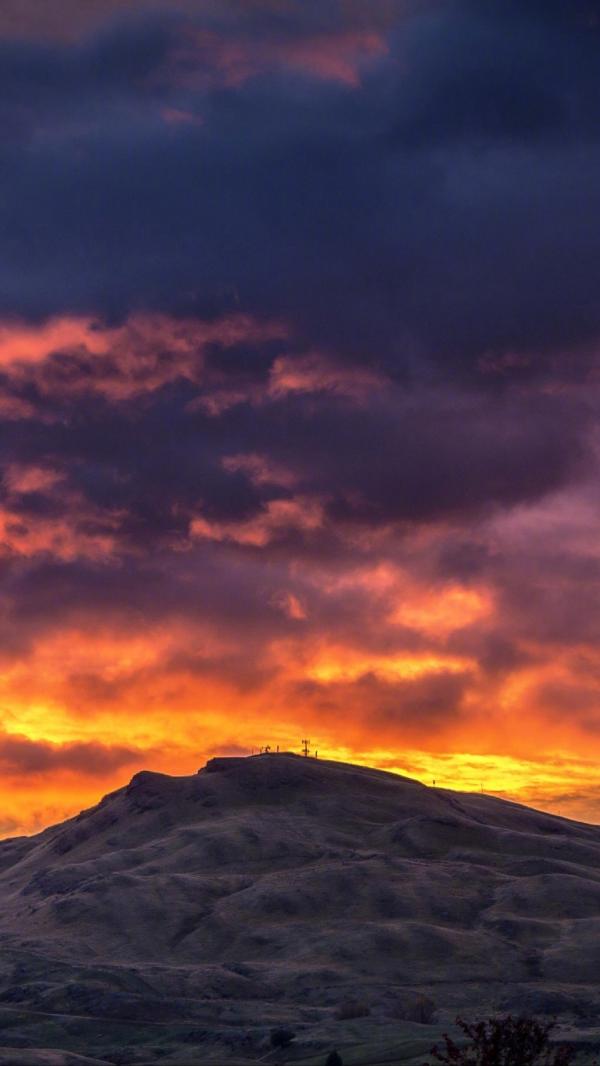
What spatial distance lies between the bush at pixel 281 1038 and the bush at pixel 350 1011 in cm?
1138

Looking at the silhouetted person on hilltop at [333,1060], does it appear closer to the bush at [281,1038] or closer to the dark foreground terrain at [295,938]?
the dark foreground terrain at [295,938]

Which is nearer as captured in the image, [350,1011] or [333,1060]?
[333,1060]

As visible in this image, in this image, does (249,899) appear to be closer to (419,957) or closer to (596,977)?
(419,957)

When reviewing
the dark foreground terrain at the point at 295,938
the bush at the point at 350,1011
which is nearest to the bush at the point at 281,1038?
the dark foreground terrain at the point at 295,938

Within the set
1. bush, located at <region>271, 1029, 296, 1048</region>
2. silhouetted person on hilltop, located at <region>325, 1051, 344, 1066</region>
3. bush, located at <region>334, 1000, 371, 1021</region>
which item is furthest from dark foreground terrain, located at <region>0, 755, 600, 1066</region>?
silhouetted person on hilltop, located at <region>325, 1051, 344, 1066</region>

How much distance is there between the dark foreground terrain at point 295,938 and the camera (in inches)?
3669

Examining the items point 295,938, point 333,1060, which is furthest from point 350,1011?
point 295,938

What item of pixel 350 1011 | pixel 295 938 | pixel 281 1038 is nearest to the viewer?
pixel 281 1038

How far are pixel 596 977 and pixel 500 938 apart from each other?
15255 mm

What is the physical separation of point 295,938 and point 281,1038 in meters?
50.7

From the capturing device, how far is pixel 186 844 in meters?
182

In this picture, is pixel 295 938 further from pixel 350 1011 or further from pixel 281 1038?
pixel 281 1038

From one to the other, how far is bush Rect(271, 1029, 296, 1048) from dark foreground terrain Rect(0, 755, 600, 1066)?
697 millimetres

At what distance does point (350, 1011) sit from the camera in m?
97.9
